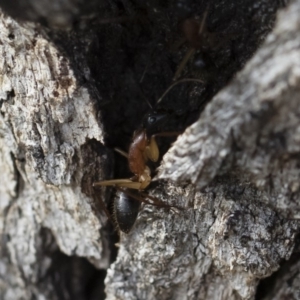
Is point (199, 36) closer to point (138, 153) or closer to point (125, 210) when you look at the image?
point (138, 153)

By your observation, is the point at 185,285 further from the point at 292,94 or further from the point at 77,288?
the point at 292,94

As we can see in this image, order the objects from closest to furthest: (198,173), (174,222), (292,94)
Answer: (292,94)
(198,173)
(174,222)

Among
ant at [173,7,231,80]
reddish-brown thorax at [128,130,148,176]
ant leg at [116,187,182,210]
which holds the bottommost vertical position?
ant leg at [116,187,182,210]

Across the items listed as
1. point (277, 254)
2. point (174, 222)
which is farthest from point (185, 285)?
point (277, 254)

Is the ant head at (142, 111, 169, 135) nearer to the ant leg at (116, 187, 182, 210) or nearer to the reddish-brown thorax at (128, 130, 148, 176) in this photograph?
the reddish-brown thorax at (128, 130, 148, 176)

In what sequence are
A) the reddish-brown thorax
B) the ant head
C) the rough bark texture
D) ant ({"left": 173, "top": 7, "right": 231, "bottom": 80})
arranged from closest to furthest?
the rough bark texture → ant ({"left": 173, "top": 7, "right": 231, "bottom": 80}) → the ant head → the reddish-brown thorax

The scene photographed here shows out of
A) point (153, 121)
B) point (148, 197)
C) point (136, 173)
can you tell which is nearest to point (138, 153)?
point (136, 173)

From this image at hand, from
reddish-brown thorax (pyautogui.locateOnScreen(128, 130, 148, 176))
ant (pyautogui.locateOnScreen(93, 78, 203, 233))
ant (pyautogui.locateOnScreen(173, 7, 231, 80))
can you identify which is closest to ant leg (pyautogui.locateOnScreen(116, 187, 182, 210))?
ant (pyautogui.locateOnScreen(93, 78, 203, 233))

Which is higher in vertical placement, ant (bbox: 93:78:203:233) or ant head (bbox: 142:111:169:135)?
ant head (bbox: 142:111:169:135)
